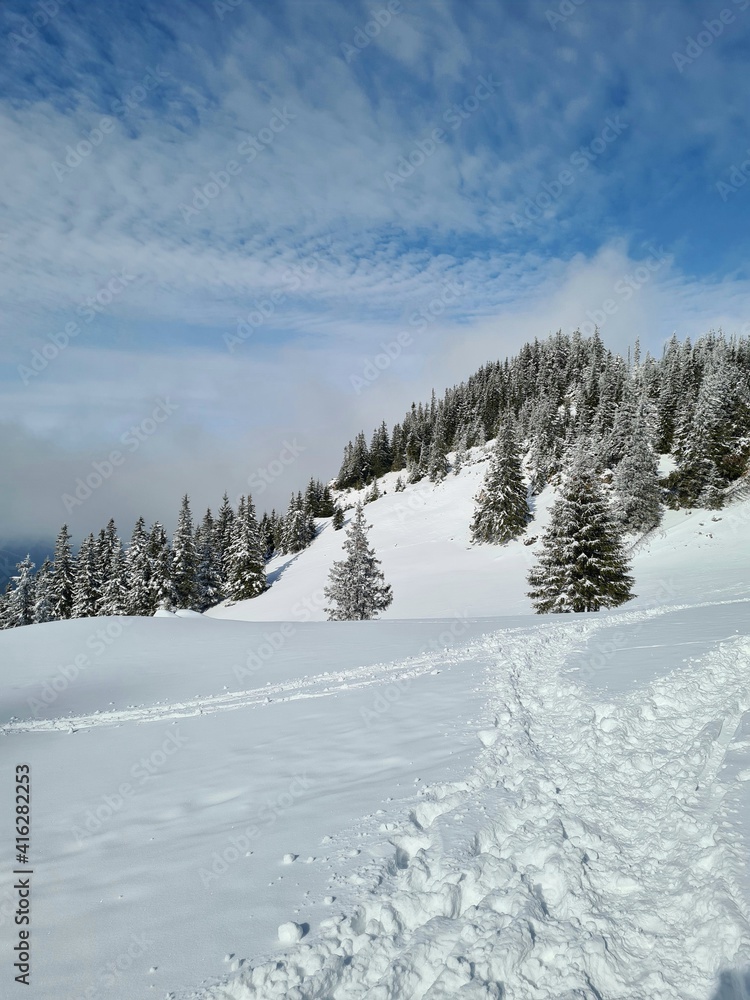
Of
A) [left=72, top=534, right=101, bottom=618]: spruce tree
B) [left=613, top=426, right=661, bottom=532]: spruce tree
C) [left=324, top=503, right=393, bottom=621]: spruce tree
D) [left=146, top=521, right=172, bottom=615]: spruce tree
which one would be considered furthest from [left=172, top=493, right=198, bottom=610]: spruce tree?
[left=613, top=426, right=661, bottom=532]: spruce tree

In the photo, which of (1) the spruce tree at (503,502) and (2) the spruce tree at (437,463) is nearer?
(1) the spruce tree at (503,502)

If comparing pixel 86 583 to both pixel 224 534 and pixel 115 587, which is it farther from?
pixel 224 534

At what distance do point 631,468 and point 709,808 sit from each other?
134ft

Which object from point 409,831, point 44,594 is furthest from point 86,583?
point 409,831

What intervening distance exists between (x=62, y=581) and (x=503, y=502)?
44692 mm

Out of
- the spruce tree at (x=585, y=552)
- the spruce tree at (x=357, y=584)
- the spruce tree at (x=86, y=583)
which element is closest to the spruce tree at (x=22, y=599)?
the spruce tree at (x=86, y=583)

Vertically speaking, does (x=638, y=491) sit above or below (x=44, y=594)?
above

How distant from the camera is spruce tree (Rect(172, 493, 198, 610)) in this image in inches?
1781

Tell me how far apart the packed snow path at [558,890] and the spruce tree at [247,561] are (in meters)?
48.7

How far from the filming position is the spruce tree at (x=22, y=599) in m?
44.5

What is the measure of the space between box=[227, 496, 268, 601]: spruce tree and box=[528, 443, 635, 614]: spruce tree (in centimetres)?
3643

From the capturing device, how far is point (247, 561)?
5206 cm

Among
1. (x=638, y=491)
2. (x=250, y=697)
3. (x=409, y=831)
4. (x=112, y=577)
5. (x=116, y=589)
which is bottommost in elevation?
(x=409, y=831)

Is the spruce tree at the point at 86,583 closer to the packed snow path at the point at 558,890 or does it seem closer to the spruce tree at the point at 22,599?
the spruce tree at the point at 22,599
